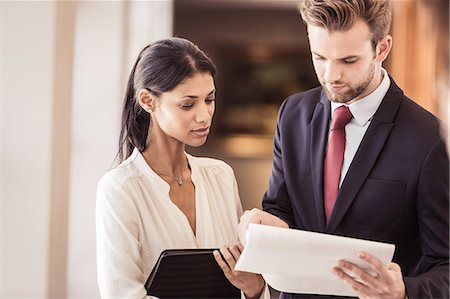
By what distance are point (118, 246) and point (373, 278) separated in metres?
0.50

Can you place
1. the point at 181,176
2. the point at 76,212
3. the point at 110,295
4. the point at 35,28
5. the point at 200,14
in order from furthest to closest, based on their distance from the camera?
the point at 200,14
the point at 76,212
the point at 35,28
the point at 181,176
the point at 110,295

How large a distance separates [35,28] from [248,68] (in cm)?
670

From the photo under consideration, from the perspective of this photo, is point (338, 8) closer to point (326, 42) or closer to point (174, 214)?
point (326, 42)

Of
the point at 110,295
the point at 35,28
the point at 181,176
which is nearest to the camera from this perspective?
the point at 110,295

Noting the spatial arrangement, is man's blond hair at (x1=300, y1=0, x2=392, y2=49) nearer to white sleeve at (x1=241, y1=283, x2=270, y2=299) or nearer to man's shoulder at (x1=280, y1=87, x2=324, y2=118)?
man's shoulder at (x1=280, y1=87, x2=324, y2=118)

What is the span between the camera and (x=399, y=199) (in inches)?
61.8

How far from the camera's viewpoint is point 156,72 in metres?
1.57

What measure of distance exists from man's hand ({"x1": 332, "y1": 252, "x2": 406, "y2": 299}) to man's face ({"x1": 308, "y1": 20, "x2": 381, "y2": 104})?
1.18 ft

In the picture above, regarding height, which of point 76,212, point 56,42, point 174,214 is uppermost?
point 56,42

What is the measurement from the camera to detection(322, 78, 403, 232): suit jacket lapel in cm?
158

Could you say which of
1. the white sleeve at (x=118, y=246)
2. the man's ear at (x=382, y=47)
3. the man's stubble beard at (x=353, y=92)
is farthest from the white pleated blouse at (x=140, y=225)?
the man's ear at (x=382, y=47)

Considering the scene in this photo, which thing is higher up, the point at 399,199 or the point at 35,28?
the point at 35,28

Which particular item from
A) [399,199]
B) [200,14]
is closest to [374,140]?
[399,199]

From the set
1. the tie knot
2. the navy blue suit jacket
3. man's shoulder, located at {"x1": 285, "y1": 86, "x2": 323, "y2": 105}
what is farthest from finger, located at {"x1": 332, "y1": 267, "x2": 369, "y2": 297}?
man's shoulder, located at {"x1": 285, "y1": 86, "x2": 323, "y2": 105}
